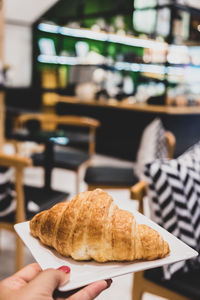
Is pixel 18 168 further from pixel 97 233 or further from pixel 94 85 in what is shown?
pixel 94 85

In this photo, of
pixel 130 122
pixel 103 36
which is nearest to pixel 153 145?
pixel 130 122

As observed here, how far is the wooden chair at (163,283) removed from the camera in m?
1.24

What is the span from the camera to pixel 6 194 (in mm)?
1798

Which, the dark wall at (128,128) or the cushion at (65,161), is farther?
the dark wall at (128,128)

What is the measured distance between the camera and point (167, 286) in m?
1.29

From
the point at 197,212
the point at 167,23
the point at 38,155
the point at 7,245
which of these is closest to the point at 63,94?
the point at 167,23

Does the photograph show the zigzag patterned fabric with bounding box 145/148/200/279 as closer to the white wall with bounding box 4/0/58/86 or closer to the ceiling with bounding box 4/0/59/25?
the white wall with bounding box 4/0/58/86

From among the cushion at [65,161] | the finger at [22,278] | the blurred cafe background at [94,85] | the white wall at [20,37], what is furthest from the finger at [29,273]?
the white wall at [20,37]

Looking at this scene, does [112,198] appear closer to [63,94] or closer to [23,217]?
[23,217]

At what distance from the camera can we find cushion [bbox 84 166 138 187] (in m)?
2.48

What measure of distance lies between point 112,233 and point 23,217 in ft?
4.17

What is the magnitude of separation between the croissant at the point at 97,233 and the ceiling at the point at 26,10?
7.63 metres

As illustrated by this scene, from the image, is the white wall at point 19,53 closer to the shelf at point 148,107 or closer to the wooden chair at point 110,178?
the shelf at point 148,107

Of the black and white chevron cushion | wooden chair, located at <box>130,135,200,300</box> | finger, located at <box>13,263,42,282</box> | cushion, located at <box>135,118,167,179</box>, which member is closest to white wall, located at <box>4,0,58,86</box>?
cushion, located at <box>135,118,167,179</box>
